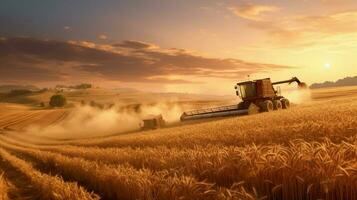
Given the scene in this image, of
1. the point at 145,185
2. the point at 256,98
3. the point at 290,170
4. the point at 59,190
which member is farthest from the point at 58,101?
the point at 290,170

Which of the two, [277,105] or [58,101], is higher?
[58,101]

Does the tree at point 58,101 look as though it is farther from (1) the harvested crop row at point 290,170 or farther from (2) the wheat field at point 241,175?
(1) the harvested crop row at point 290,170

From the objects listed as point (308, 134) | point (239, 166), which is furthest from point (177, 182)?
point (308, 134)

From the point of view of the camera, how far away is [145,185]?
673 centimetres

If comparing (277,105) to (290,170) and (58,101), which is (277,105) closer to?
(290,170)

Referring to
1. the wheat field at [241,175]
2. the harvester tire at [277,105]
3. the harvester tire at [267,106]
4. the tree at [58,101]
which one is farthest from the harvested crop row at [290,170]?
the tree at [58,101]

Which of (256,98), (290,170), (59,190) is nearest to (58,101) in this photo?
(256,98)

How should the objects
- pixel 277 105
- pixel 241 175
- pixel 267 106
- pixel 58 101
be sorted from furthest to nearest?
pixel 58 101
pixel 277 105
pixel 267 106
pixel 241 175

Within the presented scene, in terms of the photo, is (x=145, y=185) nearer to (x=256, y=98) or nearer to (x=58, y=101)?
(x=256, y=98)

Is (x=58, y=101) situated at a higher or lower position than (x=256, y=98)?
higher

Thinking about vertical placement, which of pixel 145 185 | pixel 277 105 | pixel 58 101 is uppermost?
pixel 58 101

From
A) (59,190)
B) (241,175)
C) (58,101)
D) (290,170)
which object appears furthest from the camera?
(58,101)

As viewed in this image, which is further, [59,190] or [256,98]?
[256,98]

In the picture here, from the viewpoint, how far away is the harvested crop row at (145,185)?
18.4ft
